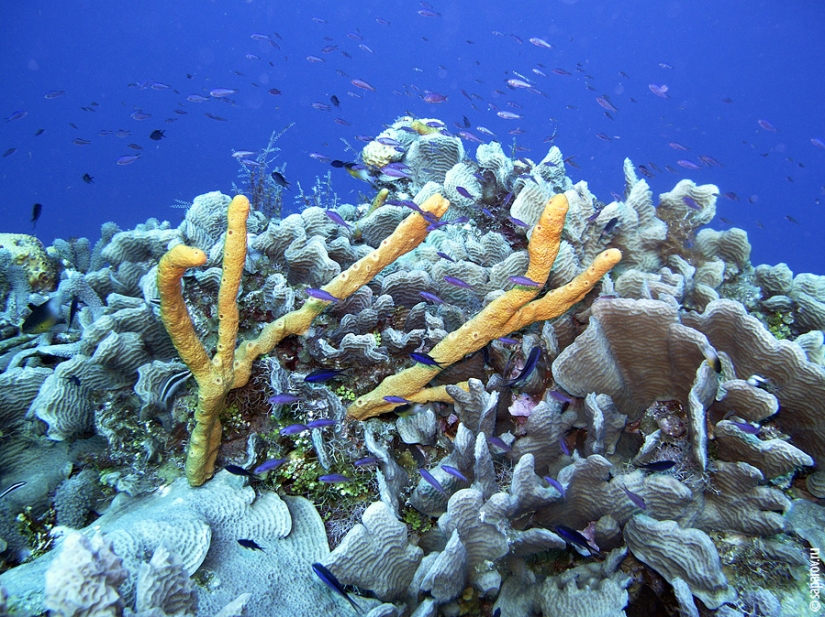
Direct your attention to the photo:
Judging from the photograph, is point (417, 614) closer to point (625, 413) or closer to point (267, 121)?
point (625, 413)

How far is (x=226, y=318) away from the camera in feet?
8.13

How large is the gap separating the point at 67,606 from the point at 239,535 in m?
1.11

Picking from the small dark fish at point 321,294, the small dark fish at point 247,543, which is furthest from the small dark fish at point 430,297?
the small dark fish at point 247,543

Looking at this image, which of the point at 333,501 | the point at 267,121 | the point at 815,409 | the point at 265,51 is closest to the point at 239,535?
the point at 333,501

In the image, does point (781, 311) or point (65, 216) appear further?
point (65, 216)

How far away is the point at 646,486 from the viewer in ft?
7.75

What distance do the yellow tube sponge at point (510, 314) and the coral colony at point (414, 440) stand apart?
0.06ft

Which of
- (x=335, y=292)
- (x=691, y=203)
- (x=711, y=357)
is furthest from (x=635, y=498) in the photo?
(x=691, y=203)

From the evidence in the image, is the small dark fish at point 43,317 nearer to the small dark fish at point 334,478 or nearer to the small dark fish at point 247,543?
the small dark fish at point 247,543

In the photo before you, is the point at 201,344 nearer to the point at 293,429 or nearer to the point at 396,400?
the point at 293,429

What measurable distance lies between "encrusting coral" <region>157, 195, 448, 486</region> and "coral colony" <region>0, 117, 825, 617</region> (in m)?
0.01

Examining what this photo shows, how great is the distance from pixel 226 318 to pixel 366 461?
1239mm

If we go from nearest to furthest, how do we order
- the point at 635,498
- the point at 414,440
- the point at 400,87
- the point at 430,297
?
the point at 635,498 → the point at 414,440 → the point at 430,297 → the point at 400,87

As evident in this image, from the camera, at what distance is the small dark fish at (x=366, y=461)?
2.70 m
